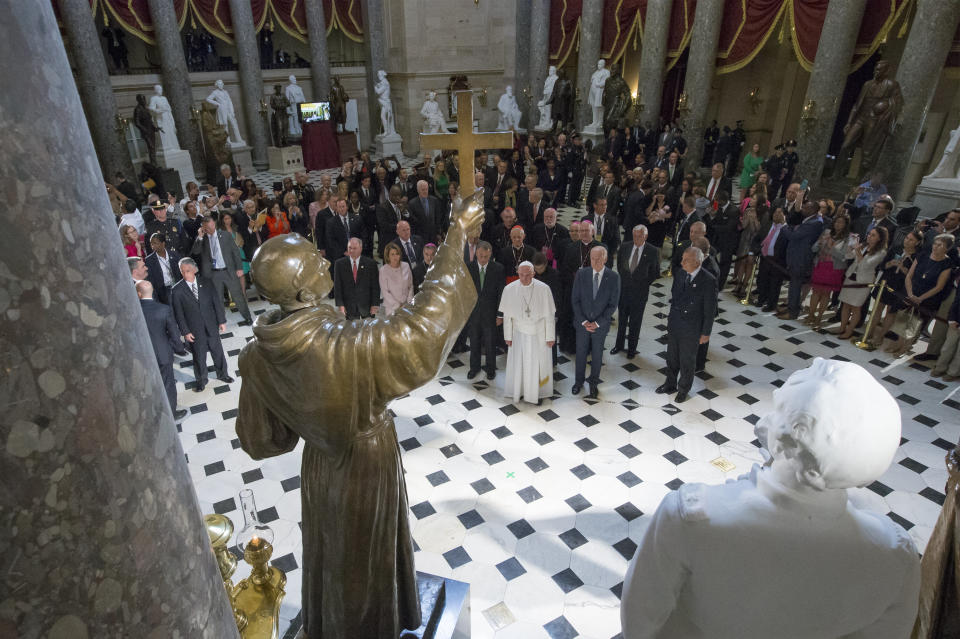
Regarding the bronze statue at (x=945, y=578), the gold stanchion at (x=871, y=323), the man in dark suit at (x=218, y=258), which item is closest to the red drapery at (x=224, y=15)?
the man in dark suit at (x=218, y=258)

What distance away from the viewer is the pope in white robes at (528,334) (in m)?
6.31

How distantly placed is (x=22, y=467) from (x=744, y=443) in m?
6.41

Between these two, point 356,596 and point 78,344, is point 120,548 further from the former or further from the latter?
point 356,596

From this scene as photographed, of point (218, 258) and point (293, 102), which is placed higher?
point (293, 102)

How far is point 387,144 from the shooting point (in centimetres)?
2111

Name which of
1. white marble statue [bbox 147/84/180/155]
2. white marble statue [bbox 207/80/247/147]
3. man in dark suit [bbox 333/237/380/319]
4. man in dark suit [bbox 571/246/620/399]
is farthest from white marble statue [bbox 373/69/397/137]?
man in dark suit [bbox 571/246/620/399]

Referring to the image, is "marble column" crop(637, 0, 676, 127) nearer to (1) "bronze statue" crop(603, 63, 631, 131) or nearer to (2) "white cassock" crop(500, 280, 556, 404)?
(1) "bronze statue" crop(603, 63, 631, 131)

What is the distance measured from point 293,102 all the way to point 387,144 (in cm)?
353

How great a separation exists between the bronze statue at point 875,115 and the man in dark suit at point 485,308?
1043 cm

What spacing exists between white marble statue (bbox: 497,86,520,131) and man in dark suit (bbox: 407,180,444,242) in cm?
1231

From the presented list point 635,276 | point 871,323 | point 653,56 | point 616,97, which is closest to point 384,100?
point 616,97

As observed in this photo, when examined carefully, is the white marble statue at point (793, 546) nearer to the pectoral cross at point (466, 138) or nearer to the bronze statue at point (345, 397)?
the bronze statue at point (345, 397)

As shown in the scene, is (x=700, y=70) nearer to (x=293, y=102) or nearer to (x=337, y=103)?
(x=337, y=103)

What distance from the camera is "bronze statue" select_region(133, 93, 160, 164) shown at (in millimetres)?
15695
